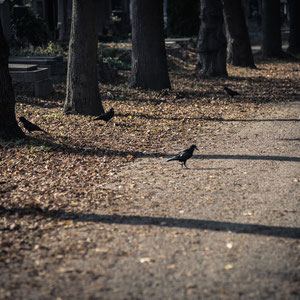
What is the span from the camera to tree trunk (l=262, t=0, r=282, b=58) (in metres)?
28.2

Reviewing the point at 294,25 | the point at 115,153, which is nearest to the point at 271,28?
the point at 294,25

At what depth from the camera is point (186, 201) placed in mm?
6668

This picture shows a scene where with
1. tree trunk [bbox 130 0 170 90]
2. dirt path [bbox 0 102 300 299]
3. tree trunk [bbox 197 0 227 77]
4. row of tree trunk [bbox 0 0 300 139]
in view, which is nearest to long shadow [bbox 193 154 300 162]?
dirt path [bbox 0 102 300 299]

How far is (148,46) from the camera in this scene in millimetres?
16219

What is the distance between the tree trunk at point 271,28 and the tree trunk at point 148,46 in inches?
545

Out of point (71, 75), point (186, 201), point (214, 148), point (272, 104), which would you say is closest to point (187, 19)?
point (272, 104)

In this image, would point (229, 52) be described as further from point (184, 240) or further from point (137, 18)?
point (184, 240)

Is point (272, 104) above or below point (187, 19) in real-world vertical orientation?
below

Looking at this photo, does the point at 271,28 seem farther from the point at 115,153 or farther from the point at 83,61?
the point at 115,153

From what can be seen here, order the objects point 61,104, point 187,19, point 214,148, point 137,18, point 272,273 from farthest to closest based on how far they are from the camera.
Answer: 1. point 187,19
2. point 137,18
3. point 61,104
4. point 214,148
5. point 272,273


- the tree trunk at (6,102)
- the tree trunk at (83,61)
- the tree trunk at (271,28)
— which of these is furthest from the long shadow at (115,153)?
the tree trunk at (271,28)

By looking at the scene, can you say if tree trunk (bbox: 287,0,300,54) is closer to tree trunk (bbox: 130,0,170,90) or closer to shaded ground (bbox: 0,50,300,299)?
tree trunk (bbox: 130,0,170,90)

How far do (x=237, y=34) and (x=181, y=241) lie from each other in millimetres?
19634

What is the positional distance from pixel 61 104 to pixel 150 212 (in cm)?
850
